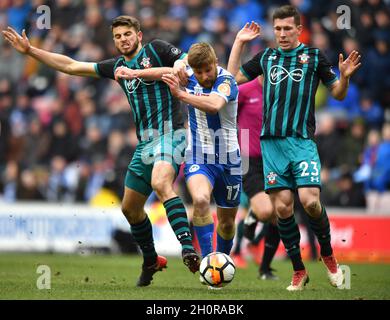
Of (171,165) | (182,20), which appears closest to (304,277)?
→ (171,165)

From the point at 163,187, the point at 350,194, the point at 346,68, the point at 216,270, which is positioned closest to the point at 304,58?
the point at 346,68

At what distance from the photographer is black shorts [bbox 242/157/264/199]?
11008 millimetres

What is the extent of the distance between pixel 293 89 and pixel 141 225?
2.13 metres

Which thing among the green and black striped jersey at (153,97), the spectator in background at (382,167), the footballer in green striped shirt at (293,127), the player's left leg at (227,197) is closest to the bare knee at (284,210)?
the footballer in green striped shirt at (293,127)

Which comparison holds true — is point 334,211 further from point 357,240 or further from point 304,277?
point 304,277

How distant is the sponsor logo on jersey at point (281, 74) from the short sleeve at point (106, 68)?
5.45ft

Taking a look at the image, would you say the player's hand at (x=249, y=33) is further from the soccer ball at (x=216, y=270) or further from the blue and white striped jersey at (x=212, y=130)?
the soccer ball at (x=216, y=270)

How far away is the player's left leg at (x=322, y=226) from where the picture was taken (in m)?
8.68

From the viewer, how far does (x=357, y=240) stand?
1523 cm

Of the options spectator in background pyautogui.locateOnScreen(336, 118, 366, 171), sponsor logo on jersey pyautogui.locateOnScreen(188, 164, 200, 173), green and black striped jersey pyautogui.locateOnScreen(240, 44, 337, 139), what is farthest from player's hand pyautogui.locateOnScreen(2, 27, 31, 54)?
spectator in background pyautogui.locateOnScreen(336, 118, 366, 171)

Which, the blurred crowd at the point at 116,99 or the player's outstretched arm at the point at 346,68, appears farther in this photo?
the blurred crowd at the point at 116,99

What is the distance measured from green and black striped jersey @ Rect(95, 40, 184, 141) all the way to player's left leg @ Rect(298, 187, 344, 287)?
1.52m

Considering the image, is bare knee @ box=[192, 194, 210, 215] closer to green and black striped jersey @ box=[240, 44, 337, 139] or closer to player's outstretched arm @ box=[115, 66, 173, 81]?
green and black striped jersey @ box=[240, 44, 337, 139]

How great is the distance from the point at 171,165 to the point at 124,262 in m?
5.09
